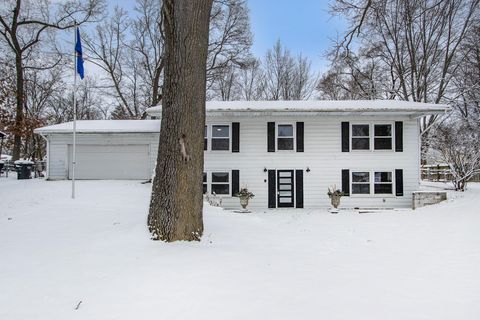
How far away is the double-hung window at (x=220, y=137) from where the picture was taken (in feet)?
49.1

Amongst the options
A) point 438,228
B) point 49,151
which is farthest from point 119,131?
point 438,228

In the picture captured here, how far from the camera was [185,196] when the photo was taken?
568 cm

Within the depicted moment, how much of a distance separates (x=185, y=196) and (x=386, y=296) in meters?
3.25

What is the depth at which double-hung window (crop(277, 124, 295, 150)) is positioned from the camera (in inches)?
587

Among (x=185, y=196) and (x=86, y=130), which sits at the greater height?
(x=86, y=130)

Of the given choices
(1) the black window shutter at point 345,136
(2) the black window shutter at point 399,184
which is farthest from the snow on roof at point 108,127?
(2) the black window shutter at point 399,184

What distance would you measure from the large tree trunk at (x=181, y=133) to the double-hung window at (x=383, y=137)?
36.3ft

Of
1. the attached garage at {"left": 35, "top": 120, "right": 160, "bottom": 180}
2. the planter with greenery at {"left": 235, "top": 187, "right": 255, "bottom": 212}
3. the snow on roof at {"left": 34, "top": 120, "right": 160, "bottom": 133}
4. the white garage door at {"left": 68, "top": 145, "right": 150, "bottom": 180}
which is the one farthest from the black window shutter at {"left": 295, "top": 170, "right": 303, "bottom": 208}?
the white garage door at {"left": 68, "top": 145, "right": 150, "bottom": 180}

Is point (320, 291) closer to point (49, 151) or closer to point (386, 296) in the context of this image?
point (386, 296)

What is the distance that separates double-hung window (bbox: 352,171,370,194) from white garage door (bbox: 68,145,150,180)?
10.1m

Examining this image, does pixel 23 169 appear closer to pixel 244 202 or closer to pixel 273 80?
pixel 244 202

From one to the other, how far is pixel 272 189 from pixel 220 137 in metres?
3.18

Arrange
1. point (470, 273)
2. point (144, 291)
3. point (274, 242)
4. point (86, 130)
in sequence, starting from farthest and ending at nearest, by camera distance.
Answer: point (86, 130), point (274, 242), point (470, 273), point (144, 291)

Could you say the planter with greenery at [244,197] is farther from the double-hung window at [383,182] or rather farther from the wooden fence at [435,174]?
the wooden fence at [435,174]
